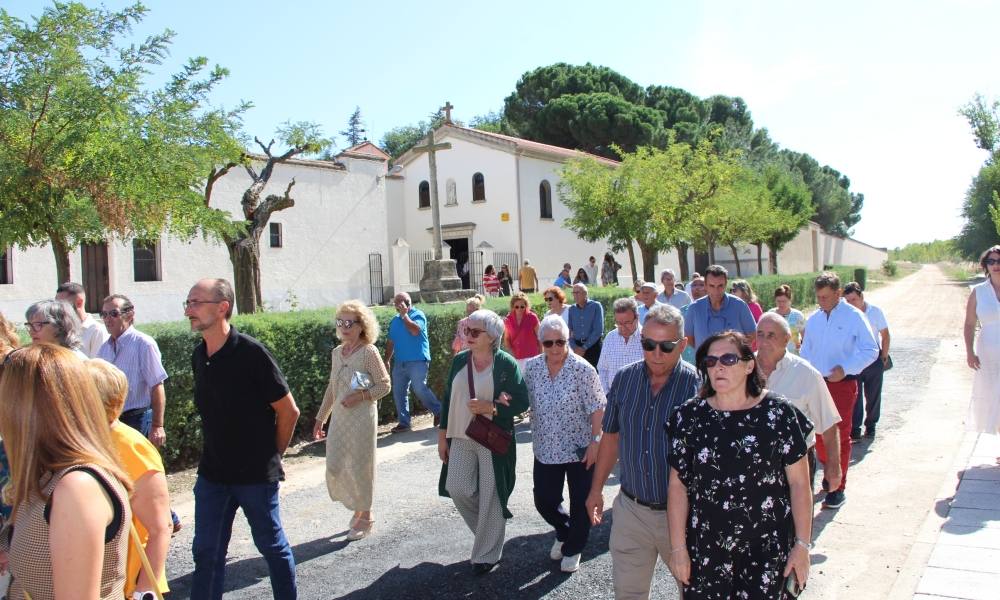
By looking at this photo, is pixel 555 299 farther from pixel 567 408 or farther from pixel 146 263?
pixel 146 263

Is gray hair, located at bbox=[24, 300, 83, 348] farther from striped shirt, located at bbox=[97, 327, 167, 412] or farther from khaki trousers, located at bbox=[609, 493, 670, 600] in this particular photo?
khaki trousers, located at bbox=[609, 493, 670, 600]

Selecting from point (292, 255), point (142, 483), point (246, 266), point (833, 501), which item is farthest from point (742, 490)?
point (292, 255)

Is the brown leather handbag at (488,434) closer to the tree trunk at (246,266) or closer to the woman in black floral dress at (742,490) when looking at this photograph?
the woman in black floral dress at (742,490)

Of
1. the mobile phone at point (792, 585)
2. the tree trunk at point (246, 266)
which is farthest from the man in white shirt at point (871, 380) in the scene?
the tree trunk at point (246, 266)

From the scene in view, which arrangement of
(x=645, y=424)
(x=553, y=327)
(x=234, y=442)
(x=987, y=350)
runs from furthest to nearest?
(x=987, y=350), (x=553, y=327), (x=234, y=442), (x=645, y=424)

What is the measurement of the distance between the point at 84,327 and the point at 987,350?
24.8 feet

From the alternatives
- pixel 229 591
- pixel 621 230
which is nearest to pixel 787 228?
pixel 621 230

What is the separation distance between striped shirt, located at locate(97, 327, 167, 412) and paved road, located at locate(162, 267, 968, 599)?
3.78ft

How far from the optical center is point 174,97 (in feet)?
31.1

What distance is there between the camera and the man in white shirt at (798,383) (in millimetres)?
4559

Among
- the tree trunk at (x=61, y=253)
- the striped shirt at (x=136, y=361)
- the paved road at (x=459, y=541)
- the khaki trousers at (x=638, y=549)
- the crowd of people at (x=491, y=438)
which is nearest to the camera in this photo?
the crowd of people at (x=491, y=438)

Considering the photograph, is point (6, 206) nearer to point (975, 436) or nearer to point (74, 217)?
point (74, 217)

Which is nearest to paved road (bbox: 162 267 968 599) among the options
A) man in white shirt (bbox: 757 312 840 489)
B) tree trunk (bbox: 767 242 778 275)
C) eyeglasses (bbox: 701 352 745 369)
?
man in white shirt (bbox: 757 312 840 489)

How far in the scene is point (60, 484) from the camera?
217 cm
